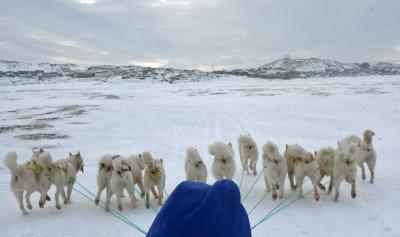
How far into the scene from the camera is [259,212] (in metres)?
5.97

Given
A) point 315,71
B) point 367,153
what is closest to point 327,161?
point 367,153

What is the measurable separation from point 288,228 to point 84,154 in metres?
6.63

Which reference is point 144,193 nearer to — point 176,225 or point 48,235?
point 48,235

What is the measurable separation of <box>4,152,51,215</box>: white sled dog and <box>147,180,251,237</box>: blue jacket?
14.6ft

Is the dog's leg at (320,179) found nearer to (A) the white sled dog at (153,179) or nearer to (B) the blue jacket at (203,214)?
(A) the white sled dog at (153,179)

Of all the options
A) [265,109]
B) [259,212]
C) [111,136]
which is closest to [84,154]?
[111,136]

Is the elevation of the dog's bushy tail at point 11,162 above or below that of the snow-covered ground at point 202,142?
above

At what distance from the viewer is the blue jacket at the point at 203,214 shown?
1960 mm

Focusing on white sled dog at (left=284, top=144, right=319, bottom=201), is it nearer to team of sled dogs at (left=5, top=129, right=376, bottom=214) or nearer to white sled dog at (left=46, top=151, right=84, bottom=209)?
team of sled dogs at (left=5, top=129, right=376, bottom=214)

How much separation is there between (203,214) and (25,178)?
4733 mm

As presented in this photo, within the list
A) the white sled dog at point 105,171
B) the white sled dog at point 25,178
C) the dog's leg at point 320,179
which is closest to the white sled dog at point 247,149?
the dog's leg at point 320,179

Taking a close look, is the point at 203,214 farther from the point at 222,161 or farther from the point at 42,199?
the point at 42,199

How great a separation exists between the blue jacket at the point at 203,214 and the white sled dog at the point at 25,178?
4.44 meters

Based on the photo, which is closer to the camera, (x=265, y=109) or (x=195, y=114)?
(x=195, y=114)
